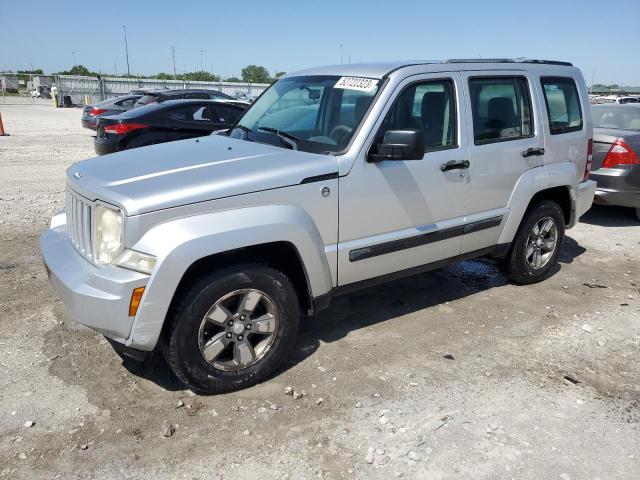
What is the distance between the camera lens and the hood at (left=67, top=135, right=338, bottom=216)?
2920 millimetres

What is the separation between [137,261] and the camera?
283cm

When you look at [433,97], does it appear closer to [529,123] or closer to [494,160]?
[494,160]

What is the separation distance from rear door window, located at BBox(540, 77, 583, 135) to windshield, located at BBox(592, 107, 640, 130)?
10.7 feet

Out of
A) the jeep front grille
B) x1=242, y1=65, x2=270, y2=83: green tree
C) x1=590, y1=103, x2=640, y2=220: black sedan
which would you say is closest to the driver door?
the jeep front grille

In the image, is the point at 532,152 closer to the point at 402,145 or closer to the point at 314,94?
the point at 402,145

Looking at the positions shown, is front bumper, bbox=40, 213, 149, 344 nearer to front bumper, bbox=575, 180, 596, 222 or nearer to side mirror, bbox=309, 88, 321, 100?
side mirror, bbox=309, 88, 321, 100

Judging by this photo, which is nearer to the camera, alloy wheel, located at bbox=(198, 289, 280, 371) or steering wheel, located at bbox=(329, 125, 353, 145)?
alloy wheel, located at bbox=(198, 289, 280, 371)

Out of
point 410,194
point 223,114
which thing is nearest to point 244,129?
point 410,194

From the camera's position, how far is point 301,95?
423 centimetres

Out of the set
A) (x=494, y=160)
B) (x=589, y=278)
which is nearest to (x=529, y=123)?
(x=494, y=160)

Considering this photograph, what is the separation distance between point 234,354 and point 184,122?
7165mm

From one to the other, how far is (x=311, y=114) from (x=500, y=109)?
5.35 ft

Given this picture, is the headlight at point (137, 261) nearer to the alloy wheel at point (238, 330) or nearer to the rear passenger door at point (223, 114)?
the alloy wheel at point (238, 330)

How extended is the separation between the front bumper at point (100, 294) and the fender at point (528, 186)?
10.3ft
